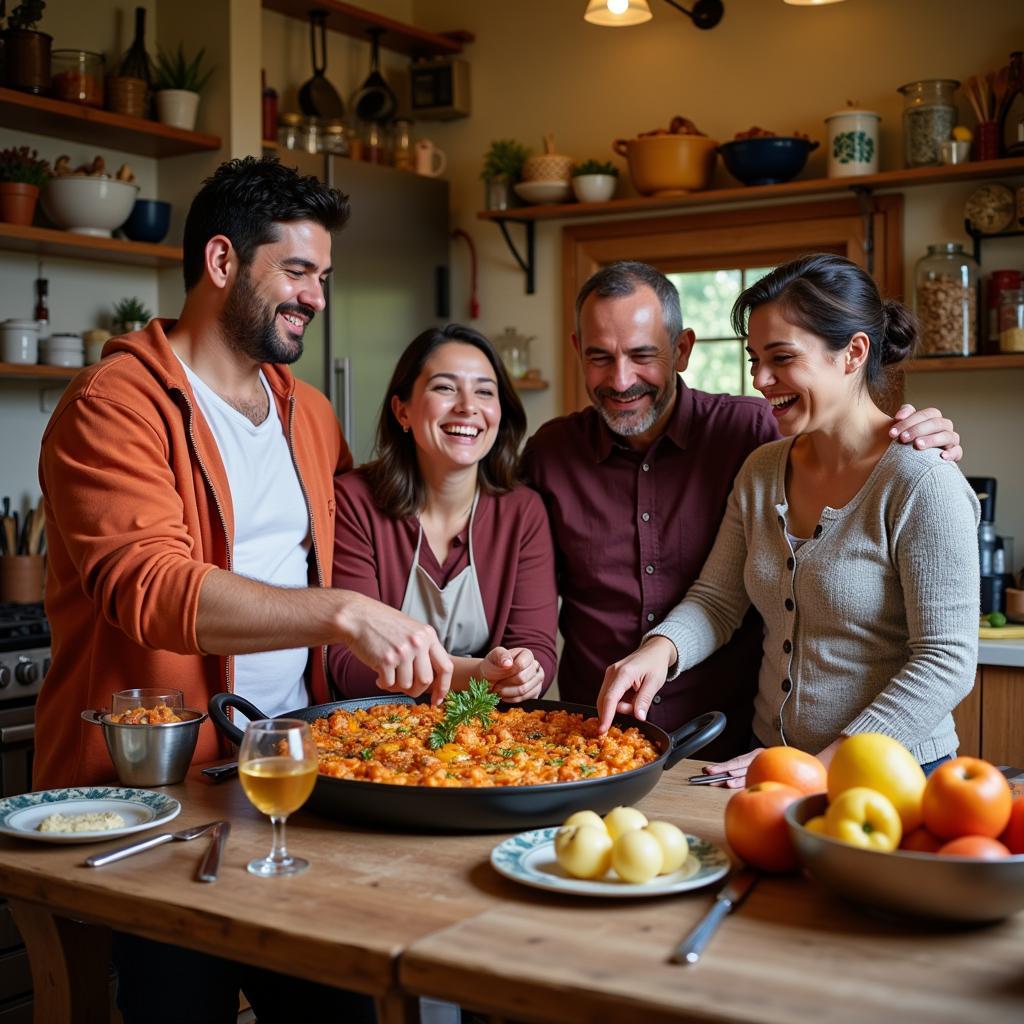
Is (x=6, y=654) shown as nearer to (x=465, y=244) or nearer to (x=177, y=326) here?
(x=177, y=326)

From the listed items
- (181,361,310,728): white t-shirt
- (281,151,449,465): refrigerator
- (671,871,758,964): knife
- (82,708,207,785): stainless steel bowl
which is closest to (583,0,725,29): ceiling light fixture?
(281,151,449,465): refrigerator

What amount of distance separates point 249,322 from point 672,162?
260cm

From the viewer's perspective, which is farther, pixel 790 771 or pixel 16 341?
pixel 16 341

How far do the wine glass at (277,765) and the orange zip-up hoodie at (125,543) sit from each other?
402 mm

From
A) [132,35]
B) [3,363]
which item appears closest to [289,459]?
[3,363]

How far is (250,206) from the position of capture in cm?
221

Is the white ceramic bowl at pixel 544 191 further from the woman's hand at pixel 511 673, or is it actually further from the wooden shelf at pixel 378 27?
the woman's hand at pixel 511 673

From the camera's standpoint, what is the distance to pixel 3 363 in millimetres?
3721

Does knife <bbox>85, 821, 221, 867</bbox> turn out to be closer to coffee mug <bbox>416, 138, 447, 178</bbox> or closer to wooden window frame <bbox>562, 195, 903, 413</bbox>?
wooden window frame <bbox>562, 195, 903, 413</bbox>

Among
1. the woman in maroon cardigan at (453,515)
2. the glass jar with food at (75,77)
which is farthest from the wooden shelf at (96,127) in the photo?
the woman in maroon cardigan at (453,515)

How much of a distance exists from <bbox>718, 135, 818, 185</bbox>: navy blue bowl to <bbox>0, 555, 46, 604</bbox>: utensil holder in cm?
262

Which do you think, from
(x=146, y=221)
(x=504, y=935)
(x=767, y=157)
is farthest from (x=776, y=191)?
(x=504, y=935)

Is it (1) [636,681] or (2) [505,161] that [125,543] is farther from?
(2) [505,161]

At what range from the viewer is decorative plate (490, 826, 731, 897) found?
130cm
